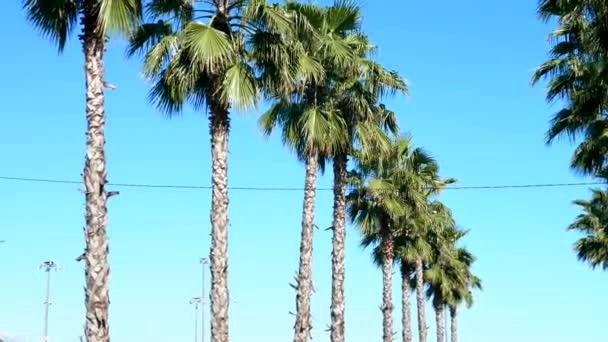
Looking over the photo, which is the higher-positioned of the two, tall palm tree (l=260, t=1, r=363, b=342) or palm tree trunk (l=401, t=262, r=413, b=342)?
tall palm tree (l=260, t=1, r=363, b=342)

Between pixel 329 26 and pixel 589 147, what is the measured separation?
8.34 meters

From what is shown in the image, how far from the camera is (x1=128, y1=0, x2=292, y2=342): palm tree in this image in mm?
18688

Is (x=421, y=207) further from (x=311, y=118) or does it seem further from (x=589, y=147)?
(x=311, y=118)

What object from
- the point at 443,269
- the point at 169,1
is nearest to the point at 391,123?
the point at 169,1

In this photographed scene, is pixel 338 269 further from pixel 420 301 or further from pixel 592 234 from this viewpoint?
pixel 592 234

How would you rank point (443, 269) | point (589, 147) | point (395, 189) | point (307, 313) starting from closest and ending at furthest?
point (307, 313), point (589, 147), point (395, 189), point (443, 269)

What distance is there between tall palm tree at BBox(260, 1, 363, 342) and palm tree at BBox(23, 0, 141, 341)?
8.08 m

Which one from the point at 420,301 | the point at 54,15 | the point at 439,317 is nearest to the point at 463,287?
the point at 439,317

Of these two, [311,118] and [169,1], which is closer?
[169,1]

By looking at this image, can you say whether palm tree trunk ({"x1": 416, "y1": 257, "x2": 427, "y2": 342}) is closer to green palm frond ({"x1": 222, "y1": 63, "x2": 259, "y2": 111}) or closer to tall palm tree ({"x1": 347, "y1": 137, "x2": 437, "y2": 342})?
tall palm tree ({"x1": 347, "y1": 137, "x2": 437, "y2": 342})

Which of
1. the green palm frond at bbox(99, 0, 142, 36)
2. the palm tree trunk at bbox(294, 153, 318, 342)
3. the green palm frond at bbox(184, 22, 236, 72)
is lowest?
the palm tree trunk at bbox(294, 153, 318, 342)

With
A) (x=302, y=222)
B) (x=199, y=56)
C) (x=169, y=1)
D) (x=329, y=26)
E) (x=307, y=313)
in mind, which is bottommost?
(x=307, y=313)

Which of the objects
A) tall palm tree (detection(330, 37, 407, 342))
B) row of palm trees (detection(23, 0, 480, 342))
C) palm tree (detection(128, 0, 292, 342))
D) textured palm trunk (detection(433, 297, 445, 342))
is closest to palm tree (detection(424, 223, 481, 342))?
textured palm trunk (detection(433, 297, 445, 342))

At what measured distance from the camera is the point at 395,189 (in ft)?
116
